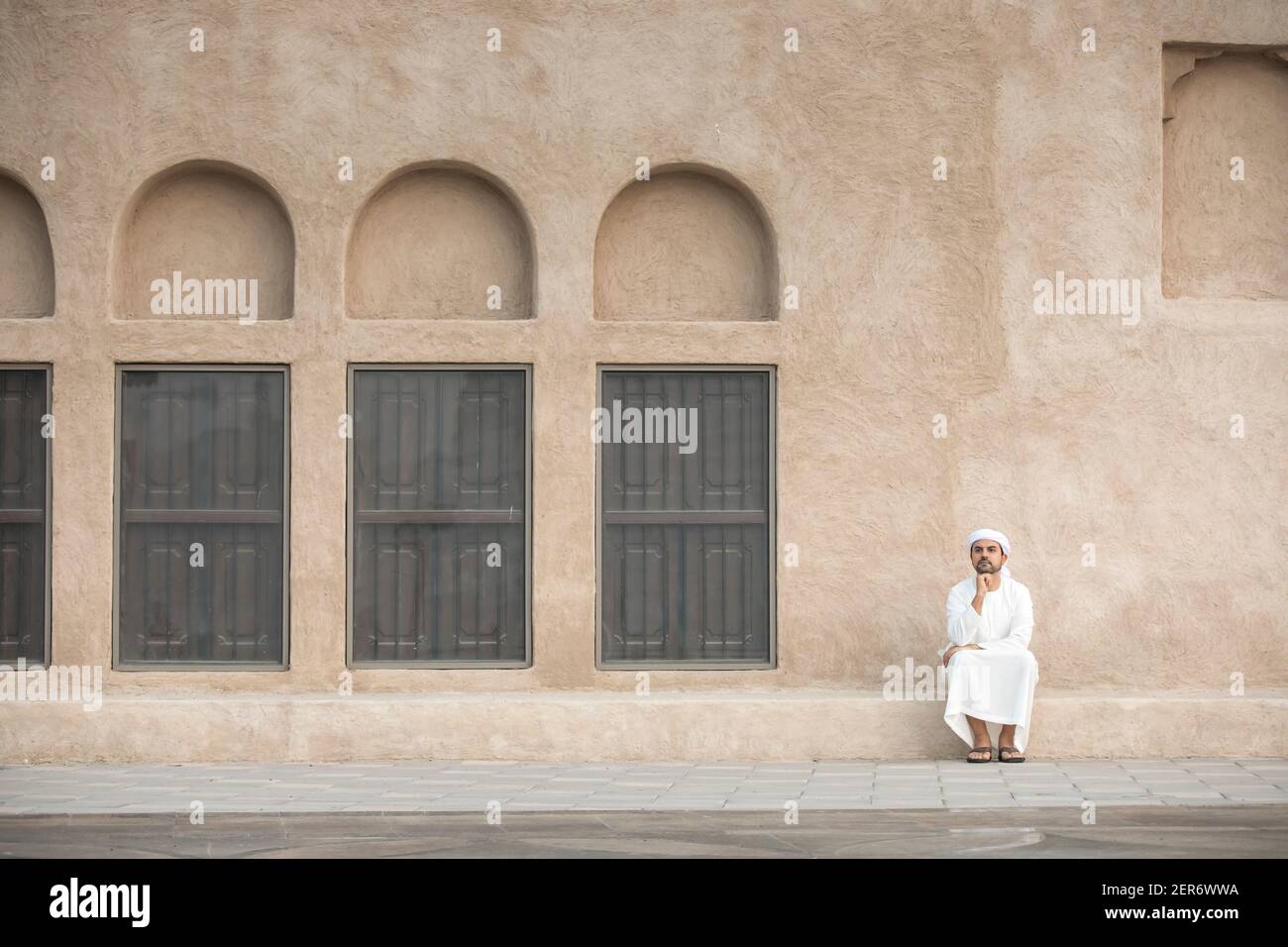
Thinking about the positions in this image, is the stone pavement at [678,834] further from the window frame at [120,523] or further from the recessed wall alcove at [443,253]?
the recessed wall alcove at [443,253]

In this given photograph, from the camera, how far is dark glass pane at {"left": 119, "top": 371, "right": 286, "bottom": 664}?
13328 millimetres

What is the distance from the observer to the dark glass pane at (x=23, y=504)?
43.6 feet

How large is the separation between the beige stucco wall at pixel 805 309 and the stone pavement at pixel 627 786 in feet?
2.95

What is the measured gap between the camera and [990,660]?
499 inches

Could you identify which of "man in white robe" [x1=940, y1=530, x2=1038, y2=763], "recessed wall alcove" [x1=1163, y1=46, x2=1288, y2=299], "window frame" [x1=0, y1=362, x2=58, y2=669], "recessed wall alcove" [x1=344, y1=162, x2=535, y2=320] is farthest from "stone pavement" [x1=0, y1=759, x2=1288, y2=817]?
"recessed wall alcove" [x1=1163, y1=46, x2=1288, y2=299]

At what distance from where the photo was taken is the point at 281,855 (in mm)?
8898

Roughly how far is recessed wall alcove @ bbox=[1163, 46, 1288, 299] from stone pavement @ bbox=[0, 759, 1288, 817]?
12.0 feet

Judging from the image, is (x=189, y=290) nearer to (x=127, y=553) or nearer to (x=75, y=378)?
(x=75, y=378)

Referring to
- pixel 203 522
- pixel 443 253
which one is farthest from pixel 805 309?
pixel 203 522

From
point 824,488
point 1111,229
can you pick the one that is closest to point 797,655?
point 824,488

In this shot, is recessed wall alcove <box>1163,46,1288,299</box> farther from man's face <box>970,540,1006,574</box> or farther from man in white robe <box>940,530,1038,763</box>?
man in white robe <box>940,530,1038,763</box>

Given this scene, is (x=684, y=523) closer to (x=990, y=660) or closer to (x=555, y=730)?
(x=555, y=730)

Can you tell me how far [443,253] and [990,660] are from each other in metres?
4.92

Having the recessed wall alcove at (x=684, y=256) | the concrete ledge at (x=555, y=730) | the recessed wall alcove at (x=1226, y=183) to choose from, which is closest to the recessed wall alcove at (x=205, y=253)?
the recessed wall alcove at (x=684, y=256)
